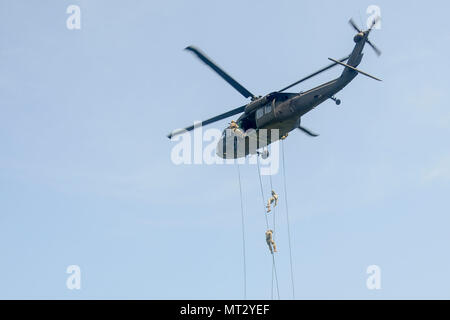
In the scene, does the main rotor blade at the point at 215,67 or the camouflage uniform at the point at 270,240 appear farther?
the main rotor blade at the point at 215,67

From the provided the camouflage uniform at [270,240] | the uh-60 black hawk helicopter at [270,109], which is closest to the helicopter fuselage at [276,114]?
the uh-60 black hawk helicopter at [270,109]

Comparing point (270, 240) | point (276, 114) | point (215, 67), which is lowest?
point (270, 240)

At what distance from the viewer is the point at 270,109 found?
3547 cm

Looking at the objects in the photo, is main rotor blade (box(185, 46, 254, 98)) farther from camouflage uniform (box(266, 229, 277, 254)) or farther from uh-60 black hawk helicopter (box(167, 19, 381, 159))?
camouflage uniform (box(266, 229, 277, 254))

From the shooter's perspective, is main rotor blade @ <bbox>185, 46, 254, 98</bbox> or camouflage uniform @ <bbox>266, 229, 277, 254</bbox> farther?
main rotor blade @ <bbox>185, 46, 254, 98</bbox>

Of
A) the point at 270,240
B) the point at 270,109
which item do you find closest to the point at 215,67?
the point at 270,109

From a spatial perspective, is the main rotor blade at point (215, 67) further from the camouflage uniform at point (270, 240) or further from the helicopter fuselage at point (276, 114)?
the camouflage uniform at point (270, 240)

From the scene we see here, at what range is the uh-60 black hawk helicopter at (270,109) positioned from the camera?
107 ft

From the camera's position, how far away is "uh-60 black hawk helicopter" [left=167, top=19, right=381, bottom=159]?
32.6m

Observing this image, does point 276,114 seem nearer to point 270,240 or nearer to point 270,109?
point 270,109

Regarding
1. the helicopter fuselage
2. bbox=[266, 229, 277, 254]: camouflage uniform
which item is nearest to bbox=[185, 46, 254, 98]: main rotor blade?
the helicopter fuselage
